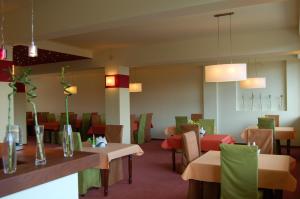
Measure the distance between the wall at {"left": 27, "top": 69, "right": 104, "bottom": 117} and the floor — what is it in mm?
5459

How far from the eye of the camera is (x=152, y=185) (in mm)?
4824

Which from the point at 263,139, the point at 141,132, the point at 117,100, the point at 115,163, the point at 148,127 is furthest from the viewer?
the point at 148,127

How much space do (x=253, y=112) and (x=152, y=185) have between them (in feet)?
17.2

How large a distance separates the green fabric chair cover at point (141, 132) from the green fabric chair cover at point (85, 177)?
15.7 ft

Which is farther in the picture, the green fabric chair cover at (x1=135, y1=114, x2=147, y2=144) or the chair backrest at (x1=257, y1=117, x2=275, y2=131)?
the green fabric chair cover at (x1=135, y1=114, x2=147, y2=144)

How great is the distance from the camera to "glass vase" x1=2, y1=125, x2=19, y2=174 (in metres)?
1.57

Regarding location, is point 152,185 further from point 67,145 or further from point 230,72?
point 67,145

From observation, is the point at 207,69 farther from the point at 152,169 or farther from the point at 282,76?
the point at 282,76

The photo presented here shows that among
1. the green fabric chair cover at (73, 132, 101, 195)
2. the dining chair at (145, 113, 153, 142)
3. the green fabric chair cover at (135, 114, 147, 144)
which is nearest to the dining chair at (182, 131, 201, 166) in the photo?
the green fabric chair cover at (73, 132, 101, 195)

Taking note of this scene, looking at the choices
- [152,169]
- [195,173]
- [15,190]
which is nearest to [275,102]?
[152,169]

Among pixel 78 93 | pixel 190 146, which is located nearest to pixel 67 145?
pixel 190 146

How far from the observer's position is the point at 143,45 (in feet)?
24.1

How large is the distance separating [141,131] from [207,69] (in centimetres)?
529

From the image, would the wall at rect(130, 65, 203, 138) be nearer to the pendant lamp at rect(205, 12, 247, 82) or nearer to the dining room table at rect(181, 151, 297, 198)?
the pendant lamp at rect(205, 12, 247, 82)
